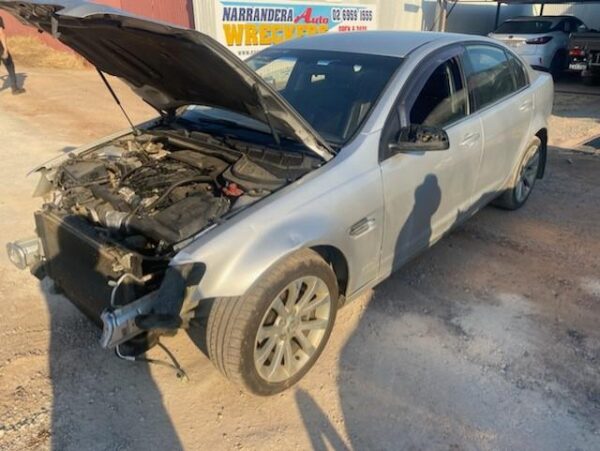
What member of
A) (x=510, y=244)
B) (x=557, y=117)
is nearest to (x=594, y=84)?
(x=557, y=117)

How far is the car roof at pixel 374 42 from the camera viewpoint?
355cm

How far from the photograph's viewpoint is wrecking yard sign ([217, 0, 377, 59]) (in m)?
11.3

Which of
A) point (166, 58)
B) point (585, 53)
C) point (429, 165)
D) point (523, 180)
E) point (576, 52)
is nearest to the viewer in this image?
point (166, 58)

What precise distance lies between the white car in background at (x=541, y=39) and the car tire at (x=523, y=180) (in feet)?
31.5

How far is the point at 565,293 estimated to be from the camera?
12.3 ft

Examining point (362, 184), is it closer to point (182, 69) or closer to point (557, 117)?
point (182, 69)

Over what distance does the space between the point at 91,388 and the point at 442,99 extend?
2930mm

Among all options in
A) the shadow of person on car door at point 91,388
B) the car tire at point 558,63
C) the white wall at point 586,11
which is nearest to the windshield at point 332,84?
the shadow of person on car door at point 91,388

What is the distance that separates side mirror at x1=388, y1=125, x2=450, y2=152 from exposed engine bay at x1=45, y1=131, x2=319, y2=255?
22.1 inches

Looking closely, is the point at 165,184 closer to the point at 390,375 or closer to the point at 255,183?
the point at 255,183

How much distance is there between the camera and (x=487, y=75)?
165 inches

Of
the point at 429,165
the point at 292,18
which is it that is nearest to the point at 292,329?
the point at 429,165

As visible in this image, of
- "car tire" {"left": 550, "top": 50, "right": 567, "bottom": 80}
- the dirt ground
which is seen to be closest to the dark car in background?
"car tire" {"left": 550, "top": 50, "right": 567, "bottom": 80}

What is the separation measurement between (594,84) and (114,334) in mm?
15640
